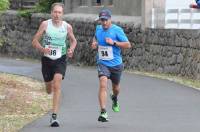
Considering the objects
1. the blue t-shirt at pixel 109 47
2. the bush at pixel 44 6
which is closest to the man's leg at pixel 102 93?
the blue t-shirt at pixel 109 47

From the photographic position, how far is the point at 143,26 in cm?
2214

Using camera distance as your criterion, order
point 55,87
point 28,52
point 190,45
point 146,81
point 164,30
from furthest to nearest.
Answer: point 28,52 < point 164,30 < point 190,45 < point 146,81 < point 55,87

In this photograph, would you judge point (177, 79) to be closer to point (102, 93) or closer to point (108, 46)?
point (108, 46)

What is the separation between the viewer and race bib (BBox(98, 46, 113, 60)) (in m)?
11.1

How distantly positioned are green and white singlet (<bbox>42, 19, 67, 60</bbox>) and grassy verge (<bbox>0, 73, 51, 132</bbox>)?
119 cm

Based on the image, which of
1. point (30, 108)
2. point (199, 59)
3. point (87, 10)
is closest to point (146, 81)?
point (199, 59)

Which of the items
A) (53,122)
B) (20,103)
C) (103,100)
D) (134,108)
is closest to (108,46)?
(103,100)

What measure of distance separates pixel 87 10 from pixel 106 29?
18500 mm

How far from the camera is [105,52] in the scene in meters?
11.1

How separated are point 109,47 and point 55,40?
87 centimetres

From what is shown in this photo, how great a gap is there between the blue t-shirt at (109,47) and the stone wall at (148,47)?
24.8 ft

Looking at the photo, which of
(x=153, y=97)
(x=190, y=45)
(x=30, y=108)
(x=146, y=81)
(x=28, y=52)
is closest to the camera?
(x=30, y=108)

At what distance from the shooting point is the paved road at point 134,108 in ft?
34.5

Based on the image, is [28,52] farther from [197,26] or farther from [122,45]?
[122,45]
